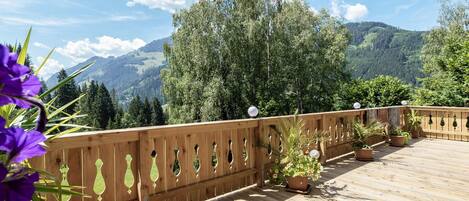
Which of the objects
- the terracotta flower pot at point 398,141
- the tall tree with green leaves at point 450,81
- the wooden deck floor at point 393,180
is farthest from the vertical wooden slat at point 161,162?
the tall tree with green leaves at point 450,81

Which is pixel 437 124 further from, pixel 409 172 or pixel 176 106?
pixel 176 106

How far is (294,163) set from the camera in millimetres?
3930

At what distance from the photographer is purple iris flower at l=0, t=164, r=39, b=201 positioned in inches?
19.0

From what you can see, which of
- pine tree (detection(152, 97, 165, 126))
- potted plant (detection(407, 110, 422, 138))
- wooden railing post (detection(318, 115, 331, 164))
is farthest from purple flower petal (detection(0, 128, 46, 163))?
pine tree (detection(152, 97, 165, 126))

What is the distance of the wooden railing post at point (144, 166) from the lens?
9.32 ft

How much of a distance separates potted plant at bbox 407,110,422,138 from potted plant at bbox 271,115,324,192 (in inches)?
181

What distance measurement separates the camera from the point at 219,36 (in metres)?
16.9

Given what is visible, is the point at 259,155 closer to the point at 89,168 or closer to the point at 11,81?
the point at 89,168

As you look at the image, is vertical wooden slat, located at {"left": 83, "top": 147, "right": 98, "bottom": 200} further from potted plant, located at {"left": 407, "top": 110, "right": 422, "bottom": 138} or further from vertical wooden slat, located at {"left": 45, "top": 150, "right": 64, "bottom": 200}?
potted plant, located at {"left": 407, "top": 110, "right": 422, "bottom": 138}

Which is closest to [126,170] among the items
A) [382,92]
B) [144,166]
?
[144,166]

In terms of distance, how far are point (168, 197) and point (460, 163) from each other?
4.72 meters

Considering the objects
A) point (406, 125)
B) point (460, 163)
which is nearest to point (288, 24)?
point (406, 125)

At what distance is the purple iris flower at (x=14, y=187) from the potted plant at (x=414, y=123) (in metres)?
8.32

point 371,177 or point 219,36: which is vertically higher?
point 219,36
